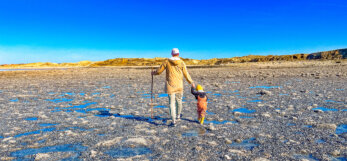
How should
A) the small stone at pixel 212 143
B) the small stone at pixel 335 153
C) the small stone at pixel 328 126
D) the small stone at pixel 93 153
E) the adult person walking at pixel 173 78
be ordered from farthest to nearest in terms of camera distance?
the adult person walking at pixel 173 78 < the small stone at pixel 328 126 < the small stone at pixel 212 143 < the small stone at pixel 93 153 < the small stone at pixel 335 153

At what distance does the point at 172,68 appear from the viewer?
22.8 feet

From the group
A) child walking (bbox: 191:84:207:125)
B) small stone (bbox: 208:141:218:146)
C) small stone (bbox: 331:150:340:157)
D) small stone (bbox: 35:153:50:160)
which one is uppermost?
child walking (bbox: 191:84:207:125)

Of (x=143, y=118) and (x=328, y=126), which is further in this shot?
(x=143, y=118)

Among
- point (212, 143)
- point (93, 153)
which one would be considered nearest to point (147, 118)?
point (212, 143)

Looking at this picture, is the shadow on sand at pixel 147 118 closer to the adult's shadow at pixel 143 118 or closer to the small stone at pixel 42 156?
the adult's shadow at pixel 143 118

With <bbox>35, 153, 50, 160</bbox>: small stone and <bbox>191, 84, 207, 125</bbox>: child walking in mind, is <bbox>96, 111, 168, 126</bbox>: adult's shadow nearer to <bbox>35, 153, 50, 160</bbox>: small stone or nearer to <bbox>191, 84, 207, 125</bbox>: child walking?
<bbox>191, 84, 207, 125</bbox>: child walking

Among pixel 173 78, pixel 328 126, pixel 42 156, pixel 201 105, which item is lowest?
pixel 42 156

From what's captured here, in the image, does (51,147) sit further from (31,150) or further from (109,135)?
(109,135)

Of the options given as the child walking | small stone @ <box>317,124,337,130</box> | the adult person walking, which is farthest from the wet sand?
the adult person walking

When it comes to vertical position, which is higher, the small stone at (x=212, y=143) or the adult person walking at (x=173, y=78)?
the adult person walking at (x=173, y=78)

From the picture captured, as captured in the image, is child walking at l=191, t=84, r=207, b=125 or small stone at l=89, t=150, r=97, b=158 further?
child walking at l=191, t=84, r=207, b=125

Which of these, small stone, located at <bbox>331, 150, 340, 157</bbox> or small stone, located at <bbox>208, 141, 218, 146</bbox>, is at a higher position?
small stone, located at <bbox>331, 150, 340, 157</bbox>

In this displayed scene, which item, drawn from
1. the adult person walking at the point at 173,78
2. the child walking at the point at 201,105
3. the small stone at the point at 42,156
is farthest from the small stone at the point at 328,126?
the small stone at the point at 42,156

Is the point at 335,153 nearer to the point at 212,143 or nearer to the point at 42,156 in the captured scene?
the point at 212,143
